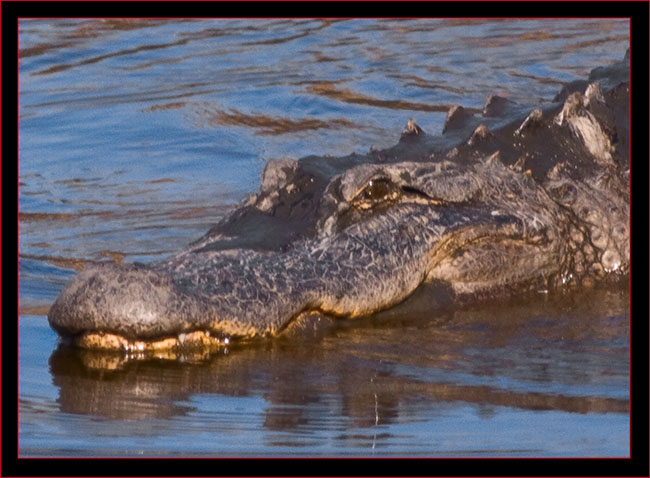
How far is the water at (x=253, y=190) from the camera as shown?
527 cm

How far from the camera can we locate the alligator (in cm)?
619

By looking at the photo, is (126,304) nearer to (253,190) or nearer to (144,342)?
(144,342)

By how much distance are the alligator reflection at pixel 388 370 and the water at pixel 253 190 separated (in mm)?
15

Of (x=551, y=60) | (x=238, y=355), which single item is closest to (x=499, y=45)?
(x=551, y=60)

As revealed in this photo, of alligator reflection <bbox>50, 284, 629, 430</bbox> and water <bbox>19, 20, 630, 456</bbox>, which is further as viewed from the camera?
alligator reflection <bbox>50, 284, 629, 430</bbox>

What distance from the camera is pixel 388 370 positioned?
6090mm

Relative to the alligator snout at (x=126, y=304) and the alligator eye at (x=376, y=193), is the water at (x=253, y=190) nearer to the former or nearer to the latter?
the alligator snout at (x=126, y=304)

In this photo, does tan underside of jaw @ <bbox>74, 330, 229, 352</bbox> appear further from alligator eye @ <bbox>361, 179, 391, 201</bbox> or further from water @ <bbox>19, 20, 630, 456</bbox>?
alligator eye @ <bbox>361, 179, 391, 201</bbox>

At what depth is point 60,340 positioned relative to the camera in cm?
646

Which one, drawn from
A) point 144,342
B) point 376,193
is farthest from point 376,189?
point 144,342

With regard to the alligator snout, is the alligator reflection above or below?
below

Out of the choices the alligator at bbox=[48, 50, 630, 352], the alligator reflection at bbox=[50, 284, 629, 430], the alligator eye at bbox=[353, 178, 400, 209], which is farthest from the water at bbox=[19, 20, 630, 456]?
the alligator eye at bbox=[353, 178, 400, 209]

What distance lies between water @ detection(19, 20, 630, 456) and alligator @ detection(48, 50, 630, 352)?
0.17 m

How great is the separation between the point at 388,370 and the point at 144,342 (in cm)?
111
